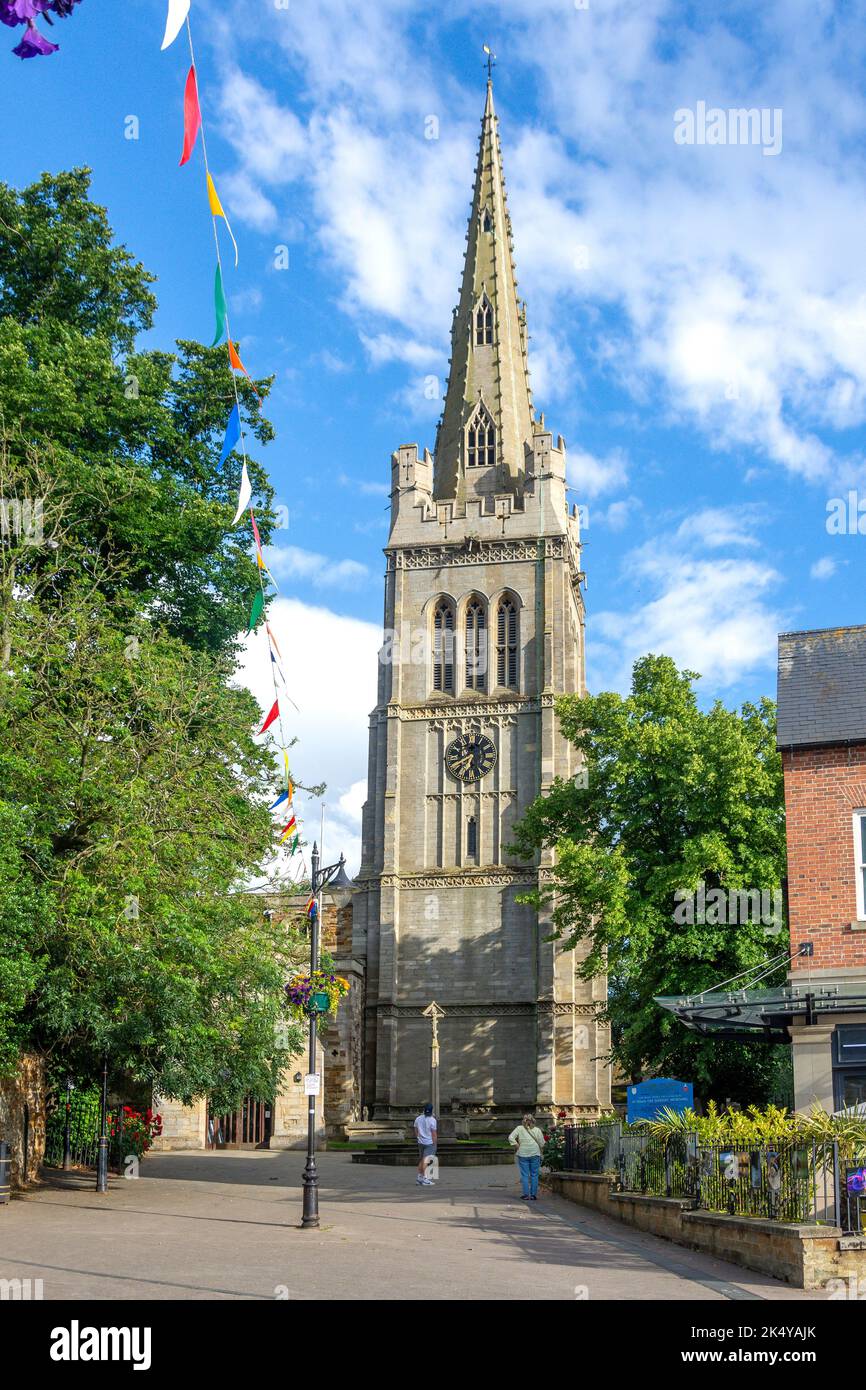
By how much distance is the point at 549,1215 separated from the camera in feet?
72.0

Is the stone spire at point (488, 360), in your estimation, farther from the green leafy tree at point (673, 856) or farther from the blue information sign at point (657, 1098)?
the blue information sign at point (657, 1098)

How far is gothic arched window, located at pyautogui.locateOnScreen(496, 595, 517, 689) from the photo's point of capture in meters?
60.7

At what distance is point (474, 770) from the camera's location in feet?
194

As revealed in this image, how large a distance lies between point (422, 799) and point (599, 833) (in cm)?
2624

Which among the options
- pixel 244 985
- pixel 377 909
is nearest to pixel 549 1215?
pixel 244 985

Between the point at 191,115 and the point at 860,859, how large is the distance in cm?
1375

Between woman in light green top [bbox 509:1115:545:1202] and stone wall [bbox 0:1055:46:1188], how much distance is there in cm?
874

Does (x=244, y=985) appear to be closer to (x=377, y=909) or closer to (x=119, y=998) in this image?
(x=119, y=998)

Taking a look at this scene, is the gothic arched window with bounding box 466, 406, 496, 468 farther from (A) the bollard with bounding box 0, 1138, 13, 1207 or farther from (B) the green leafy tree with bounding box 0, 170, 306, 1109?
(A) the bollard with bounding box 0, 1138, 13, 1207

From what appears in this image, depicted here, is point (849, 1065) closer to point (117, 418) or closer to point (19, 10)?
point (19, 10)

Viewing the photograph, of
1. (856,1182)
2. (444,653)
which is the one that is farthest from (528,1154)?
(444,653)

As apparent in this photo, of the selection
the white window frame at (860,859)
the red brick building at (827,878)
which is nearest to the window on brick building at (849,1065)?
Result: the red brick building at (827,878)

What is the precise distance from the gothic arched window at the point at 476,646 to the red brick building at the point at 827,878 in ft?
128

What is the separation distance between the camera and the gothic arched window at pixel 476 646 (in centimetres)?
6091
